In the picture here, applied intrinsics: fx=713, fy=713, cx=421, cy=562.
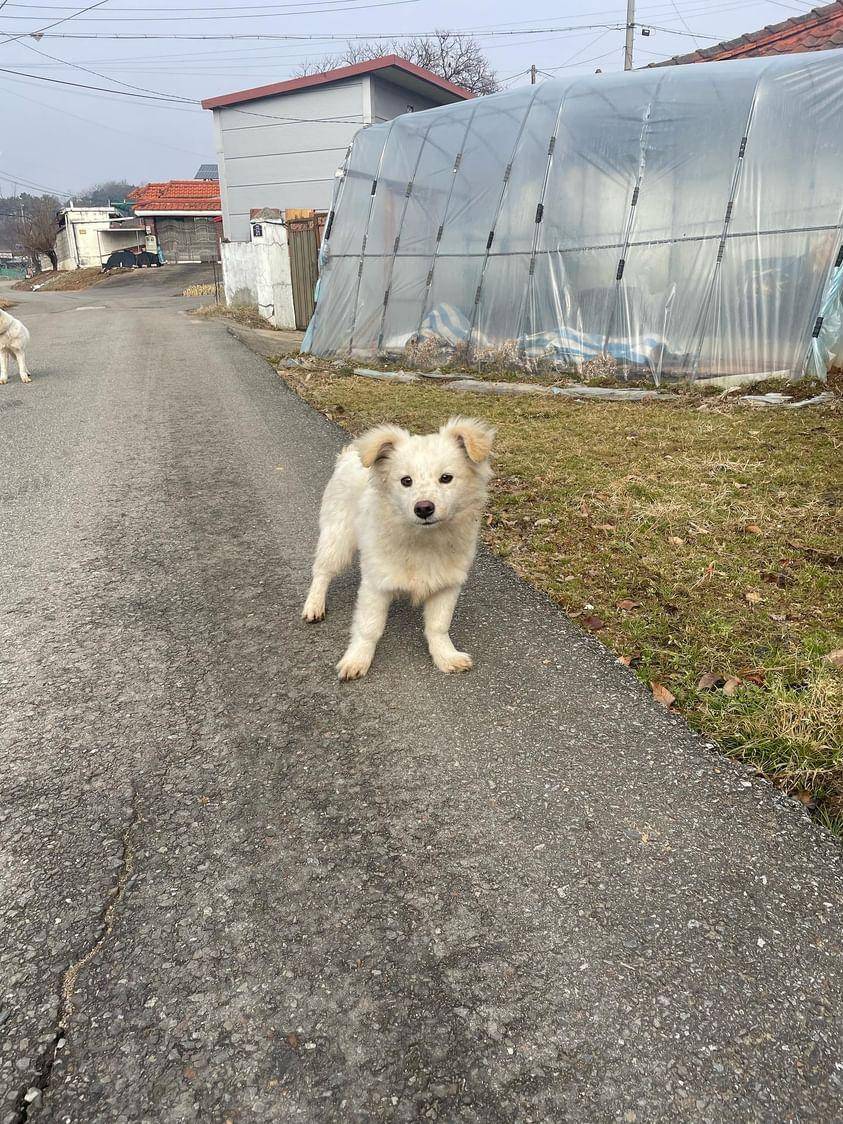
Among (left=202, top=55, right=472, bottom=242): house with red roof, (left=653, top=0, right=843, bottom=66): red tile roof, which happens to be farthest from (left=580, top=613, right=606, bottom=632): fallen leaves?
(left=202, top=55, right=472, bottom=242): house with red roof

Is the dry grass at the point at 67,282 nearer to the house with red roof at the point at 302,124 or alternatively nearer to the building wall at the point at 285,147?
the building wall at the point at 285,147

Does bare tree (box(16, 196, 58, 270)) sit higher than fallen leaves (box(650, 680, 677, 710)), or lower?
higher

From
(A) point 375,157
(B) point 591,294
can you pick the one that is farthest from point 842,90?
(A) point 375,157

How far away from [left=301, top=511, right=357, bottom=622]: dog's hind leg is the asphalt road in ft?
0.45

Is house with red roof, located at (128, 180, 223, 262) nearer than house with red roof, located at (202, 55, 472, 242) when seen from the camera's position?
No

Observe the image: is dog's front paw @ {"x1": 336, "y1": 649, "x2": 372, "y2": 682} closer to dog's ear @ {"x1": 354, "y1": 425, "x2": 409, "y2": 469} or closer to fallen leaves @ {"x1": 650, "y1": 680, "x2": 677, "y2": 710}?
dog's ear @ {"x1": 354, "y1": 425, "x2": 409, "y2": 469}

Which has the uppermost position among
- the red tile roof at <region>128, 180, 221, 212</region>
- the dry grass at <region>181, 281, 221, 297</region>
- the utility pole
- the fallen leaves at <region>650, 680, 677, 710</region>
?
the utility pole

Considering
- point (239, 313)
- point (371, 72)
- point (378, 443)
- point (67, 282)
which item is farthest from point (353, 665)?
point (67, 282)

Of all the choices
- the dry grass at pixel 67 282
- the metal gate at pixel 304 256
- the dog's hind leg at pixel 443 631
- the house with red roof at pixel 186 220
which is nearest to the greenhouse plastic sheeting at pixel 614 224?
the metal gate at pixel 304 256

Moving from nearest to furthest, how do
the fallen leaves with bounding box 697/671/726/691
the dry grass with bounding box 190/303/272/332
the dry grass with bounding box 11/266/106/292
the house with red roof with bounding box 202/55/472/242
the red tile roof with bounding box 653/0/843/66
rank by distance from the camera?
the fallen leaves with bounding box 697/671/726/691 → the red tile roof with bounding box 653/0/843/66 → the dry grass with bounding box 190/303/272/332 → the house with red roof with bounding box 202/55/472/242 → the dry grass with bounding box 11/266/106/292

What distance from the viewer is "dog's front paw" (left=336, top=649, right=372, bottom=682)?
354cm

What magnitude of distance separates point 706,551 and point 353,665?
282 centimetres

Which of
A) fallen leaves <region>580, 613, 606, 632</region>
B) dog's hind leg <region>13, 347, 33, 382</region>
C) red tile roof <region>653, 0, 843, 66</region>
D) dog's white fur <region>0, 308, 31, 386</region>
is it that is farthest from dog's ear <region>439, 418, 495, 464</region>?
red tile roof <region>653, 0, 843, 66</region>

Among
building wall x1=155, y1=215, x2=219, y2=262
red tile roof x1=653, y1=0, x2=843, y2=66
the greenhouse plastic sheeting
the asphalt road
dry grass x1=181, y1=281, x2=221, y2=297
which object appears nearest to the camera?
the asphalt road
